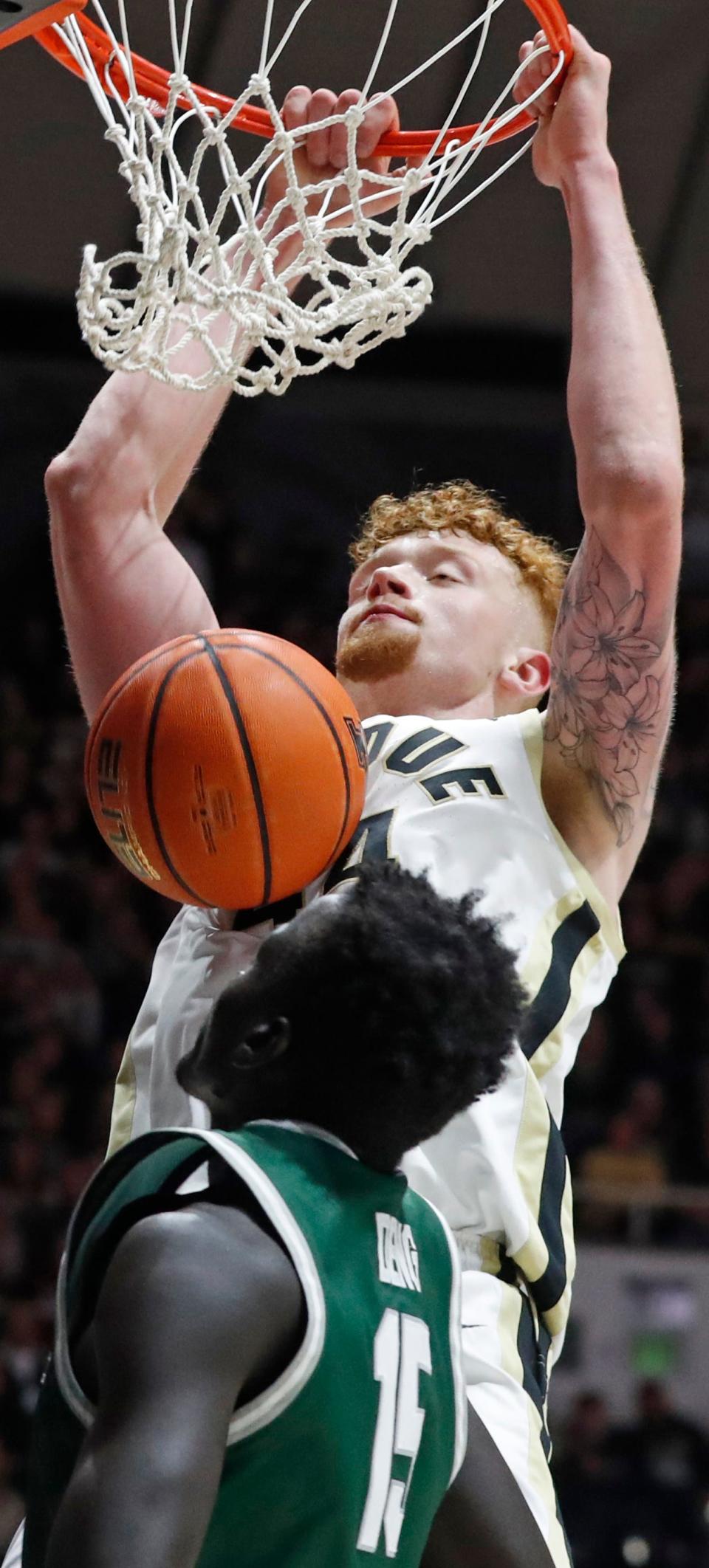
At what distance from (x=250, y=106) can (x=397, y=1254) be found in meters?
2.26

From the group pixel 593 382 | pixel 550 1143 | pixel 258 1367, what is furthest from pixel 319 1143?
pixel 593 382

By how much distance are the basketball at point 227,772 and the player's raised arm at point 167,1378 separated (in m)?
0.70

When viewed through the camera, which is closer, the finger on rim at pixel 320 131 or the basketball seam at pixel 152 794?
the basketball seam at pixel 152 794

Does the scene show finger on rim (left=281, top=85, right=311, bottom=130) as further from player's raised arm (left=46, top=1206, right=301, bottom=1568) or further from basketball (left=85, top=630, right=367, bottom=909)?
player's raised arm (left=46, top=1206, right=301, bottom=1568)

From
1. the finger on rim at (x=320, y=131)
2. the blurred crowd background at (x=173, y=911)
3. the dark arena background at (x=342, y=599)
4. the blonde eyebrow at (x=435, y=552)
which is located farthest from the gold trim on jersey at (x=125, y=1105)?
the blurred crowd background at (x=173, y=911)

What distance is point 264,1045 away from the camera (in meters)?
1.85

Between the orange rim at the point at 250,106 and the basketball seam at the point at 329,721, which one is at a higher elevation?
the orange rim at the point at 250,106

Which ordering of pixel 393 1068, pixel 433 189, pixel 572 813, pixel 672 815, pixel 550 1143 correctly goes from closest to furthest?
pixel 393 1068 → pixel 550 1143 → pixel 572 813 → pixel 433 189 → pixel 672 815

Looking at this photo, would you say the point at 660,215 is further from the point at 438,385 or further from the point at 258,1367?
the point at 258,1367

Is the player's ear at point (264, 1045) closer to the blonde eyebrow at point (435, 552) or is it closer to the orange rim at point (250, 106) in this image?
the blonde eyebrow at point (435, 552)

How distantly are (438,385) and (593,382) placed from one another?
742cm

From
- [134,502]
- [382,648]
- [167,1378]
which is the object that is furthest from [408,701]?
[167,1378]

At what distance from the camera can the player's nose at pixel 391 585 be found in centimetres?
303

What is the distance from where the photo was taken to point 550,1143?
2543 mm
